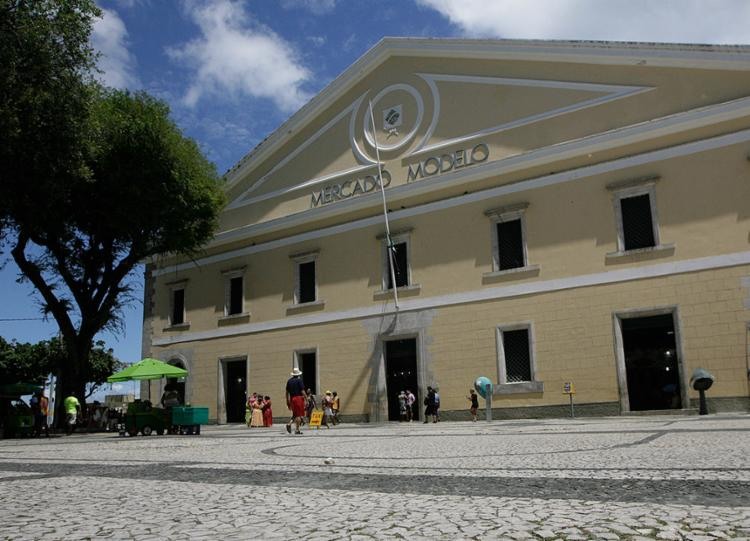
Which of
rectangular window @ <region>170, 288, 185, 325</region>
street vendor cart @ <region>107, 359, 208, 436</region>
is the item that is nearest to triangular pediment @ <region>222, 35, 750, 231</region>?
rectangular window @ <region>170, 288, 185, 325</region>

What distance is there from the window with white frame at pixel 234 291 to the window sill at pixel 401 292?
21.8 ft

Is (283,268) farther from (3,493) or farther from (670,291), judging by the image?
(3,493)

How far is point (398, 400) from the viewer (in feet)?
75.1

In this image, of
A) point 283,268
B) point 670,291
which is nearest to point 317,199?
point 283,268

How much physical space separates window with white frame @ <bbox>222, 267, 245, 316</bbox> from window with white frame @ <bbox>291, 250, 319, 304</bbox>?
9.23 ft

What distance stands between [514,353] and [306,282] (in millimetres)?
8750

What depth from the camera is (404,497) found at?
4.05 meters

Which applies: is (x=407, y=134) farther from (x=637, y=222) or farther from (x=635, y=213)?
(x=637, y=222)

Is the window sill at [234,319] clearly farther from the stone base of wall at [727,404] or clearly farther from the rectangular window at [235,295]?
the stone base of wall at [727,404]

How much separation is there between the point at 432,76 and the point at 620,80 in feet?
20.9

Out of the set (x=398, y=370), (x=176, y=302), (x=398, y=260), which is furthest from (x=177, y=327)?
(x=398, y=260)

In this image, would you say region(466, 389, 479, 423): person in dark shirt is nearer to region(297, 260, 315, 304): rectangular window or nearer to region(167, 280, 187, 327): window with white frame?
region(297, 260, 315, 304): rectangular window

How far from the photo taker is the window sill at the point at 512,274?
20.3 meters

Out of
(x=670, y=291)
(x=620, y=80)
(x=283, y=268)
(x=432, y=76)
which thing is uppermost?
(x=432, y=76)
